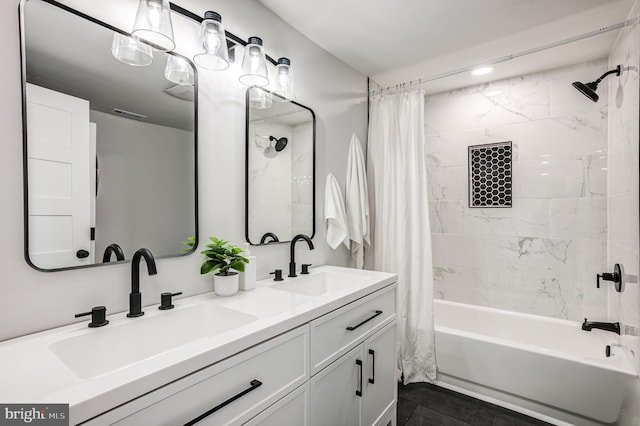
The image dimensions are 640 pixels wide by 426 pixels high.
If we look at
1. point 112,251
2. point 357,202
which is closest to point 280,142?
point 357,202

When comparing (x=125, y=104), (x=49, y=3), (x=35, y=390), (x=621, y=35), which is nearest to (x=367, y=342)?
(x=35, y=390)

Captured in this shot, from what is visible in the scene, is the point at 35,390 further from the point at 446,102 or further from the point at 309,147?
the point at 446,102

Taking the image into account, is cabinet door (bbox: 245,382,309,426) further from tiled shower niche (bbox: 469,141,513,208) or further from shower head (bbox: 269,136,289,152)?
tiled shower niche (bbox: 469,141,513,208)

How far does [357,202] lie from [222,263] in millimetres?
1220

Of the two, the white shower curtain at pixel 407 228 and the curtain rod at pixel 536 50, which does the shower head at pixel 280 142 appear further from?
the curtain rod at pixel 536 50

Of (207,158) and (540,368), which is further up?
(207,158)

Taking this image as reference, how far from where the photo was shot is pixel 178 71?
1.30 metres

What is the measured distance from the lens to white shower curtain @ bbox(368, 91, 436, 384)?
7.58 ft

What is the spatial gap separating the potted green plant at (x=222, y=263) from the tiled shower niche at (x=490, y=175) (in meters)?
2.27

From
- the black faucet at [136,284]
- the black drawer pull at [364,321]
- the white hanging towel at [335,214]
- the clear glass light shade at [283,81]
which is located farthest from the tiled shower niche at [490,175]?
the black faucet at [136,284]

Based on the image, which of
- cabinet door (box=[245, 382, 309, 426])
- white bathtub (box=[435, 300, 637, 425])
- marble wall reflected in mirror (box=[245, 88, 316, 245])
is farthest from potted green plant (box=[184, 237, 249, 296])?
white bathtub (box=[435, 300, 637, 425])

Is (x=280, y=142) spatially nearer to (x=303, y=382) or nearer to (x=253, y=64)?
(x=253, y=64)

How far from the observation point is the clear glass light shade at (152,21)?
→ 3.54ft

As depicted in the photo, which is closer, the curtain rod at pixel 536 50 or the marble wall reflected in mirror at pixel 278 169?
the marble wall reflected in mirror at pixel 278 169
